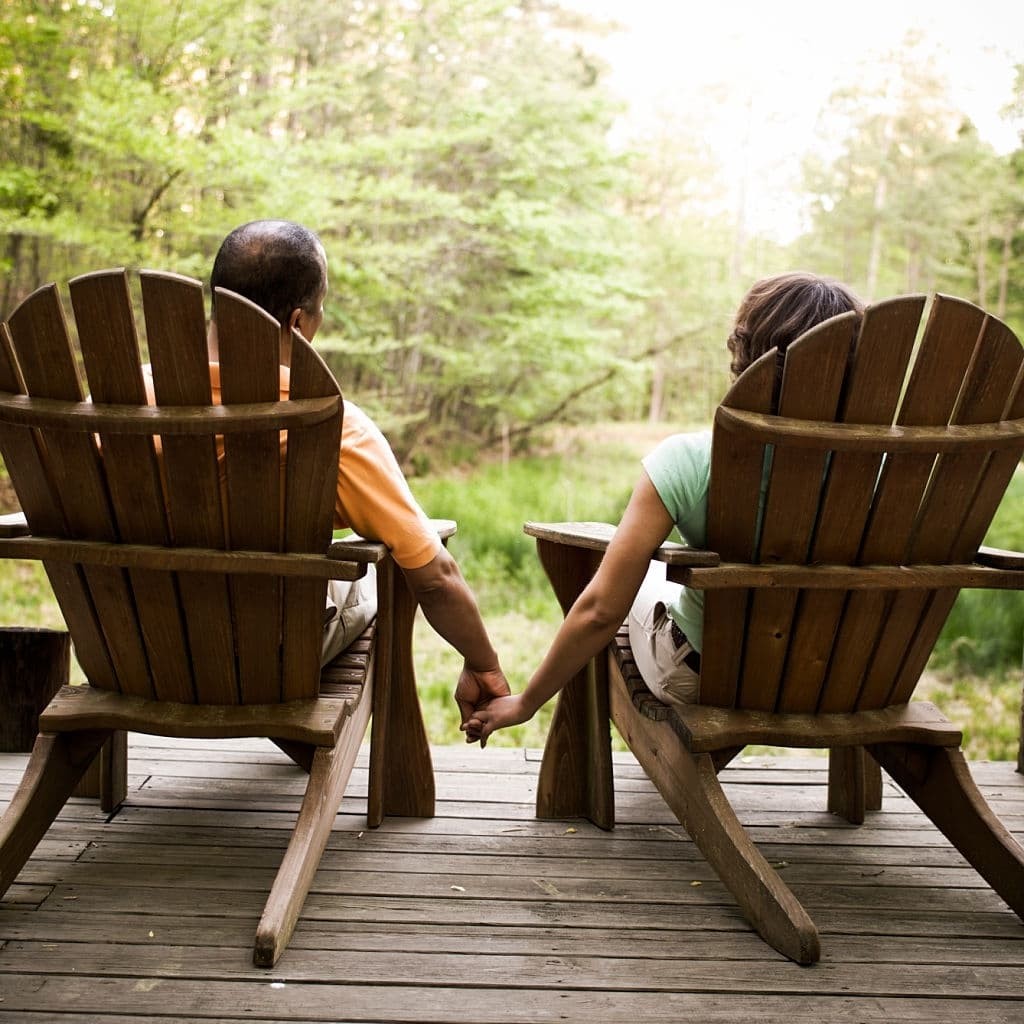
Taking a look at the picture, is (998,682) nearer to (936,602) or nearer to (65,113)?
(936,602)

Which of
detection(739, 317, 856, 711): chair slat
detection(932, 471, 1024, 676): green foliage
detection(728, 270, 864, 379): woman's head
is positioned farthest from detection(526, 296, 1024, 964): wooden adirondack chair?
detection(932, 471, 1024, 676): green foliage

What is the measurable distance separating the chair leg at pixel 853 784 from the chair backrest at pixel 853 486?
0.39m

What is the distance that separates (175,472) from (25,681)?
1219 millimetres

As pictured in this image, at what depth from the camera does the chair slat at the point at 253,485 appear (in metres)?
1.68

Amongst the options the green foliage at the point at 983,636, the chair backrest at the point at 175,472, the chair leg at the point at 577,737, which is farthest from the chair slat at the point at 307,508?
the green foliage at the point at 983,636

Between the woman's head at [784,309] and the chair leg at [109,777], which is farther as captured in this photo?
the chair leg at [109,777]

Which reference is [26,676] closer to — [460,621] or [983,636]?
[460,621]

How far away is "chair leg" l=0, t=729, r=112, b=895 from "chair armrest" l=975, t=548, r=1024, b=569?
1683mm

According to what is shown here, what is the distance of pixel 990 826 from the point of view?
1963 mm

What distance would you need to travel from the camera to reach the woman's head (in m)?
1.82

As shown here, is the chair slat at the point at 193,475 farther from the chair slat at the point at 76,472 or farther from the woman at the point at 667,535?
the woman at the point at 667,535

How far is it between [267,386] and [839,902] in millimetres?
1410

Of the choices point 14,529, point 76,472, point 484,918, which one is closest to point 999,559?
point 484,918

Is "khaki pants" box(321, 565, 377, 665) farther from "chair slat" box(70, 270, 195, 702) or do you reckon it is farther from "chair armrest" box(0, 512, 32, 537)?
"chair armrest" box(0, 512, 32, 537)
